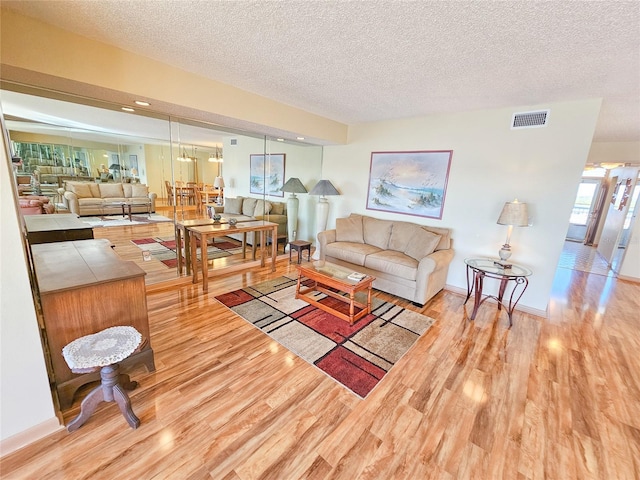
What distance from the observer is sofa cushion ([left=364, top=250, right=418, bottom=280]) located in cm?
322

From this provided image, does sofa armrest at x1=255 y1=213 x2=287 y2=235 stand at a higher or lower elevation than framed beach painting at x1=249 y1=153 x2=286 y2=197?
lower

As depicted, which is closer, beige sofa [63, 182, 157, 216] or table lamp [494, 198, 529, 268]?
table lamp [494, 198, 529, 268]

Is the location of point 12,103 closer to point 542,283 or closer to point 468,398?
point 468,398

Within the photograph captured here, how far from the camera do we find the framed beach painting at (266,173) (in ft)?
14.5

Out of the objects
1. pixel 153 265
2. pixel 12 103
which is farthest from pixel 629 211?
pixel 12 103

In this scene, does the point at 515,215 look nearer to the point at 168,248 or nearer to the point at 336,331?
the point at 336,331

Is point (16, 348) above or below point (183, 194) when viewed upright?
below

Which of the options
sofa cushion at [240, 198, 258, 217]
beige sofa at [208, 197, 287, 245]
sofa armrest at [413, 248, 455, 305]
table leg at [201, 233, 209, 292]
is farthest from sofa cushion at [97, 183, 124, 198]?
sofa armrest at [413, 248, 455, 305]

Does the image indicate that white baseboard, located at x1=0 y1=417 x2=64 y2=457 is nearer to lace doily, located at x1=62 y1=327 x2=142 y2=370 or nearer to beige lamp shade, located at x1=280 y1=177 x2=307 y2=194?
lace doily, located at x1=62 y1=327 x2=142 y2=370

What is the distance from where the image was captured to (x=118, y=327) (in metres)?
1.67

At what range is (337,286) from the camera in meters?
2.78

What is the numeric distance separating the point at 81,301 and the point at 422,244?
11.1ft

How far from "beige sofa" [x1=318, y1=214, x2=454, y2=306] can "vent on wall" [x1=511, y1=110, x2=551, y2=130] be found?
4.81ft

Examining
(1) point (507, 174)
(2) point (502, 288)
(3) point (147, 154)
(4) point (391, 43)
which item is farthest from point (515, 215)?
(3) point (147, 154)
